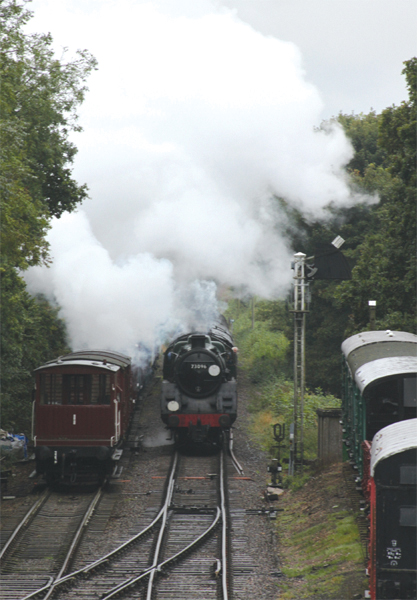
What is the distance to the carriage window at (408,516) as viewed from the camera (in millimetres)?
7770

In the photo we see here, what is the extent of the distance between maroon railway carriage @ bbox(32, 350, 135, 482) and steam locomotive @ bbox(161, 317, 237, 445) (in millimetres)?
2653

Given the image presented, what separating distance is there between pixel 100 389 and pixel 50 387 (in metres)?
1.10

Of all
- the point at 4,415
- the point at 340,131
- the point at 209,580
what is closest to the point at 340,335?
the point at 340,131

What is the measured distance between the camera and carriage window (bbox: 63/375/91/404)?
48.5 ft

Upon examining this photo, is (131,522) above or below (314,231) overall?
below

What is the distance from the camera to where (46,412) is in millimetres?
14688

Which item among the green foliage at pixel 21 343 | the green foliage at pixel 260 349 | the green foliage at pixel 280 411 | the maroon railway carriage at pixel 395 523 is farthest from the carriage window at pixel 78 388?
the green foliage at pixel 260 349

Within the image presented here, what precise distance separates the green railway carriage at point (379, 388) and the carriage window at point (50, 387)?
6.33m

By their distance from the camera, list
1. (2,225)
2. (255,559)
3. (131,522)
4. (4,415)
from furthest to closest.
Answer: (4,415) < (2,225) < (131,522) < (255,559)

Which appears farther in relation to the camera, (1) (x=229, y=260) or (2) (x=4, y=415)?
(1) (x=229, y=260)

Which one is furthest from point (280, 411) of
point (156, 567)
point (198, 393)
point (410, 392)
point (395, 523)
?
point (395, 523)

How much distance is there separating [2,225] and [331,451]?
932cm

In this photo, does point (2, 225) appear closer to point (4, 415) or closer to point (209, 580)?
point (4, 415)

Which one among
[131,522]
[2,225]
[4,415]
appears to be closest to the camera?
[131,522]
